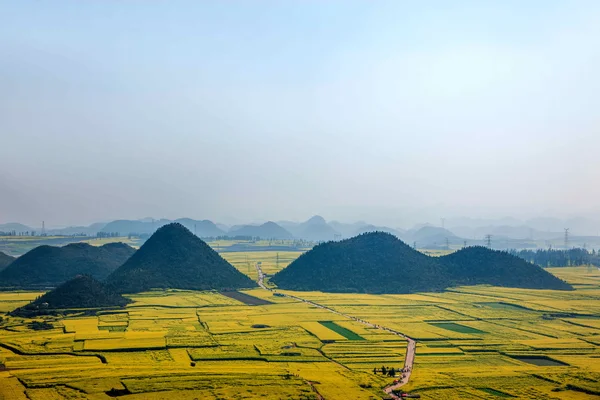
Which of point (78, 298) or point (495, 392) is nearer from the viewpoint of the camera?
point (495, 392)

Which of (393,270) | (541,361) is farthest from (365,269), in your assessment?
(541,361)

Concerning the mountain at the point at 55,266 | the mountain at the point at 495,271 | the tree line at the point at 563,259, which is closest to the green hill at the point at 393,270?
the mountain at the point at 495,271

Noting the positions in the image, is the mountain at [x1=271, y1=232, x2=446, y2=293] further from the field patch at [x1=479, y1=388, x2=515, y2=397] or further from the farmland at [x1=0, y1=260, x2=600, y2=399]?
the field patch at [x1=479, y1=388, x2=515, y2=397]

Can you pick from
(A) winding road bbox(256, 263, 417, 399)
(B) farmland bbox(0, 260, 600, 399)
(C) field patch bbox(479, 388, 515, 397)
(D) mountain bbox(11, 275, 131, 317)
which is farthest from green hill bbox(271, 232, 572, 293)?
(C) field patch bbox(479, 388, 515, 397)

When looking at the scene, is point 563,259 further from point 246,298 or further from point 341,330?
point 341,330

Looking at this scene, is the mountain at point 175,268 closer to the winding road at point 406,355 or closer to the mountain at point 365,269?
the mountain at point 365,269

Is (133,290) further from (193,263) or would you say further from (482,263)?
(482,263)
